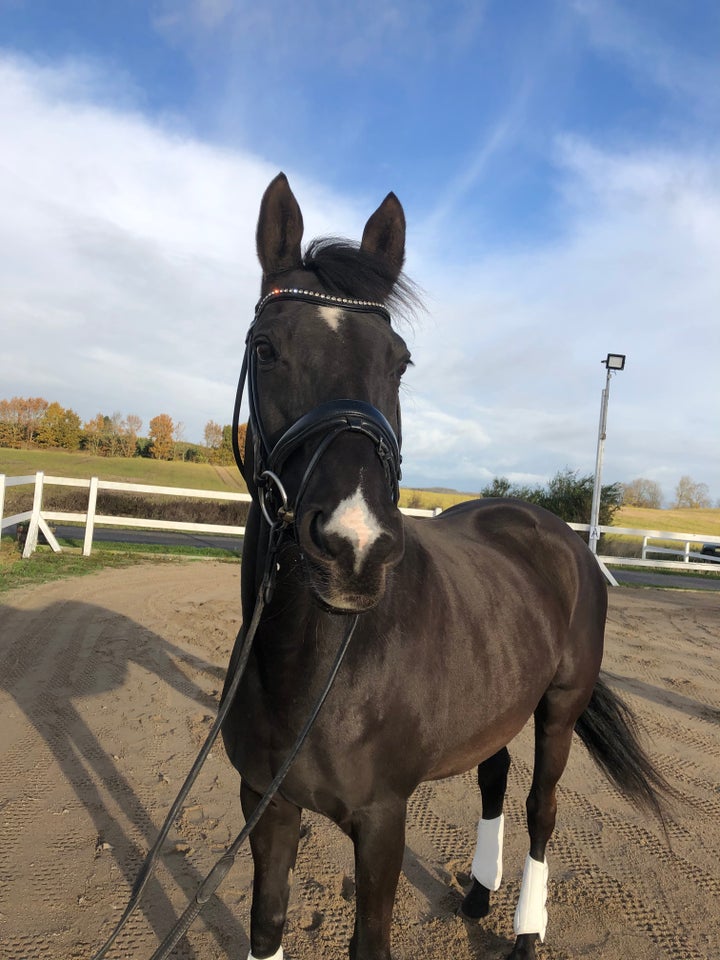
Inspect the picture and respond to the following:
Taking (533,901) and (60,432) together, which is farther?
(60,432)

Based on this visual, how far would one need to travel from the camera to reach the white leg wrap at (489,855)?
9.23 ft

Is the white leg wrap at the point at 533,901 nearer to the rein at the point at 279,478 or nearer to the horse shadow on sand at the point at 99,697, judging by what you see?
the horse shadow on sand at the point at 99,697

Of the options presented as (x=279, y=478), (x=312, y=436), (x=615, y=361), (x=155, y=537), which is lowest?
(x=155, y=537)

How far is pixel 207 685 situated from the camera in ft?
18.2

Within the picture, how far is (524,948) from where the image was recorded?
2.54 meters

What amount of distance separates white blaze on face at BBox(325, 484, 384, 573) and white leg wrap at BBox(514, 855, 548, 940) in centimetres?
216

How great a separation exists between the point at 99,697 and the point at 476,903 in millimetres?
3512

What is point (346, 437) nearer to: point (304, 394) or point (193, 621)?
point (304, 394)

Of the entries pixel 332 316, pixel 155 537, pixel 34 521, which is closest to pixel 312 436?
pixel 332 316

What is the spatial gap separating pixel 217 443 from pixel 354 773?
48.1 m

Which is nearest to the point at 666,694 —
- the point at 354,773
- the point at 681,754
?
the point at 681,754

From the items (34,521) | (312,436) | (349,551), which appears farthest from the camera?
(34,521)

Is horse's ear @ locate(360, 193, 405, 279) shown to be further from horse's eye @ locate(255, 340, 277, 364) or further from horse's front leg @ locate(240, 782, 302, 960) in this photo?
horse's front leg @ locate(240, 782, 302, 960)

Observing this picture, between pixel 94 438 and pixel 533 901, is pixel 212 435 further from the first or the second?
pixel 533 901
